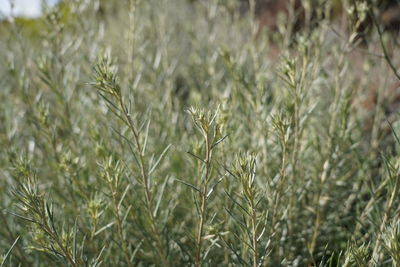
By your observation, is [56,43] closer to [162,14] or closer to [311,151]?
[162,14]

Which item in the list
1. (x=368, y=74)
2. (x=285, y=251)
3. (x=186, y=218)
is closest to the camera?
(x=285, y=251)

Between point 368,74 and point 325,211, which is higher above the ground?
point 368,74

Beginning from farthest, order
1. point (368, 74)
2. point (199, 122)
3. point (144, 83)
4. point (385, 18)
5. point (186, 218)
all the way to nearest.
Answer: point (385, 18) < point (144, 83) < point (368, 74) < point (186, 218) < point (199, 122)

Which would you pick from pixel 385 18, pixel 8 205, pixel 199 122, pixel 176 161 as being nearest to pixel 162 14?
pixel 176 161

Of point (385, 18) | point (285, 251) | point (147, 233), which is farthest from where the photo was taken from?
point (385, 18)

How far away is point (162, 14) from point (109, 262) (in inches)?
57.5

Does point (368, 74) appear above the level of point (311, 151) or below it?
above

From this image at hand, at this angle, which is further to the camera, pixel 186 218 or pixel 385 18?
pixel 385 18

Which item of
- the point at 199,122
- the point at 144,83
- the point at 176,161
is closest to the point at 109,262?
the point at 176,161

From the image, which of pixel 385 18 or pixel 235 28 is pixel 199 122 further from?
pixel 385 18

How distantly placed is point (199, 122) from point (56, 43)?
111cm

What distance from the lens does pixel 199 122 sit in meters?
1.04

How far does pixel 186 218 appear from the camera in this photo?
190 cm

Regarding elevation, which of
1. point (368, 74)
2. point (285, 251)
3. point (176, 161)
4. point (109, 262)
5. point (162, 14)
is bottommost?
point (109, 262)
